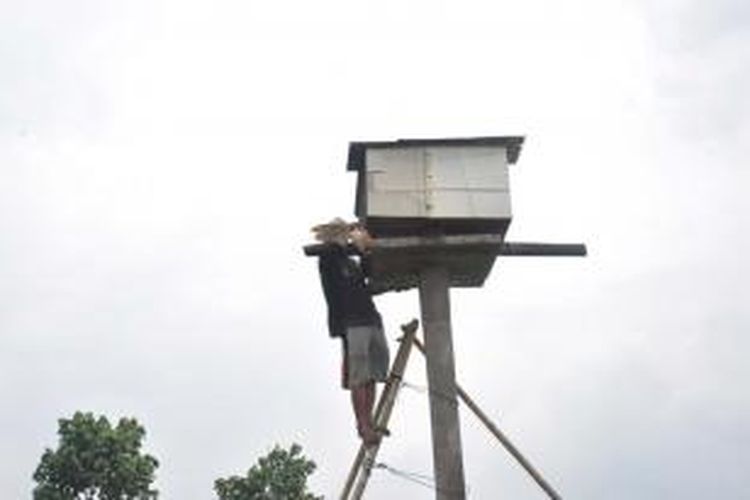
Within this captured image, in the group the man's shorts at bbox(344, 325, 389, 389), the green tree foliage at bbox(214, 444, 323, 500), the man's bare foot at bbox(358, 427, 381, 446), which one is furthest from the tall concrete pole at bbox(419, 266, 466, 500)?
the green tree foliage at bbox(214, 444, 323, 500)

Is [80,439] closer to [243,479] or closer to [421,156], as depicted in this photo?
[243,479]

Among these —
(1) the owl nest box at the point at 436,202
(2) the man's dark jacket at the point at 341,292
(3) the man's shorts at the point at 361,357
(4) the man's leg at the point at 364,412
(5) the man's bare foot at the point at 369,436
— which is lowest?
(5) the man's bare foot at the point at 369,436

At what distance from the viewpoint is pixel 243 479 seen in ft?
128

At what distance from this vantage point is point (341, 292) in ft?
32.3

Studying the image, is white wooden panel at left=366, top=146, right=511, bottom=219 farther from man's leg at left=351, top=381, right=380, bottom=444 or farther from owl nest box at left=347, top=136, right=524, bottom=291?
man's leg at left=351, top=381, right=380, bottom=444

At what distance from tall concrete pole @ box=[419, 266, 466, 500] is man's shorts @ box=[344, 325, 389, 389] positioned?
1.53 ft

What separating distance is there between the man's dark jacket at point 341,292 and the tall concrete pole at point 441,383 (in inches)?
19.9

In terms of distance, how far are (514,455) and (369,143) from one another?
3.07 metres

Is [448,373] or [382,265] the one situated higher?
[382,265]

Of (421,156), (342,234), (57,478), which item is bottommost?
(342,234)

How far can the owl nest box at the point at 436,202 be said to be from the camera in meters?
10.0

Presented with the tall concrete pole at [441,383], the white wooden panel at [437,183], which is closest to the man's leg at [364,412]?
the tall concrete pole at [441,383]

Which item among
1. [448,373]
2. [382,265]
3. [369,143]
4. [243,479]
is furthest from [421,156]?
[243,479]

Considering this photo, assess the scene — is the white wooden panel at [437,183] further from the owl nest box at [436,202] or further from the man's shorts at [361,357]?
the man's shorts at [361,357]
